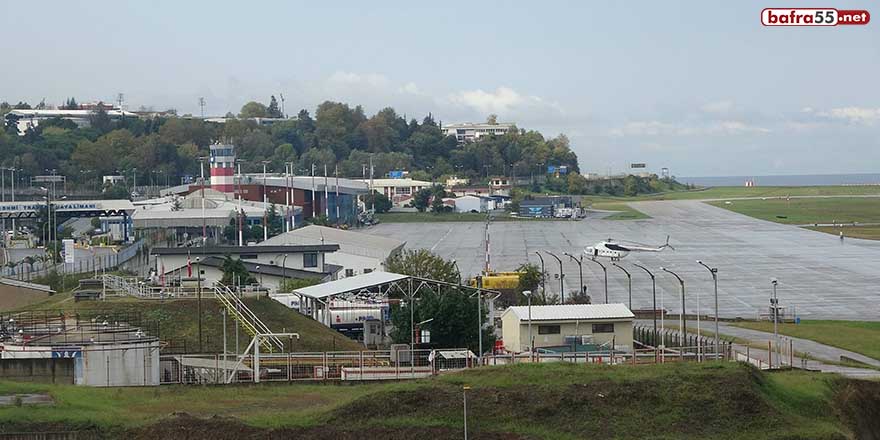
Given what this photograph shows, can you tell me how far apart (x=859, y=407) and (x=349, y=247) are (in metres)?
48.0

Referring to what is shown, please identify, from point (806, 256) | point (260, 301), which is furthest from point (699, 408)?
point (806, 256)

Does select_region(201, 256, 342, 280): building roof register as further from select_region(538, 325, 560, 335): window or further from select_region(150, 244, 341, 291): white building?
select_region(538, 325, 560, 335): window

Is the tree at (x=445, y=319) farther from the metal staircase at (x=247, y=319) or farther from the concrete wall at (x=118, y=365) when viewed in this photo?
the concrete wall at (x=118, y=365)

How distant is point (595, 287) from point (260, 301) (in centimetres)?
2595

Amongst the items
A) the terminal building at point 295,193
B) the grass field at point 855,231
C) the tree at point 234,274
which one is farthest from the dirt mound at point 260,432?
the grass field at point 855,231

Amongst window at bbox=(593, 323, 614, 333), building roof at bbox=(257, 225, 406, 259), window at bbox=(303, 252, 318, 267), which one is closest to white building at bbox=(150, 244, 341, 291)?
window at bbox=(303, 252, 318, 267)

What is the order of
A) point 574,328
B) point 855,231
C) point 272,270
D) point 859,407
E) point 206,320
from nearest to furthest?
point 859,407, point 206,320, point 574,328, point 272,270, point 855,231

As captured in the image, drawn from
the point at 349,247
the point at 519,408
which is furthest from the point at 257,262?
the point at 519,408

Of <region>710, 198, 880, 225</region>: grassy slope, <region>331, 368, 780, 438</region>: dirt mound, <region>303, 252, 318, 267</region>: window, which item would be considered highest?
<region>331, 368, 780, 438</region>: dirt mound

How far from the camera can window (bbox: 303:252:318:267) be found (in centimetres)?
5816

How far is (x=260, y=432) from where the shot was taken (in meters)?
20.8

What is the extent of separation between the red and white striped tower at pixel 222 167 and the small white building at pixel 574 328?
69369 mm

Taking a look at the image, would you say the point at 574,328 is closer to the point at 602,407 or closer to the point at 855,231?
Result: the point at 602,407

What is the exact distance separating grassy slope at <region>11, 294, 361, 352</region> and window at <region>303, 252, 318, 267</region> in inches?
701
